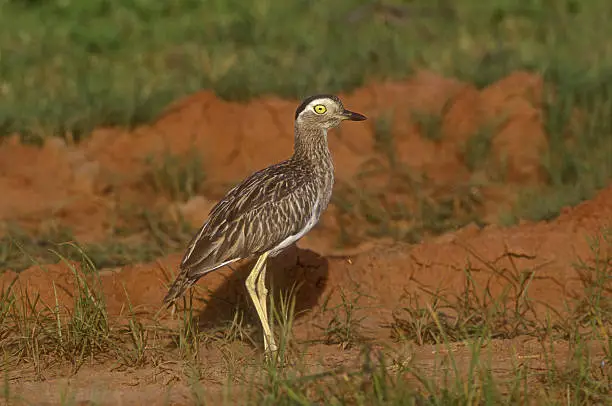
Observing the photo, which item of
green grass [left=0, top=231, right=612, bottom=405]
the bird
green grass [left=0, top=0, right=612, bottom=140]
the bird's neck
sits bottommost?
green grass [left=0, top=231, right=612, bottom=405]

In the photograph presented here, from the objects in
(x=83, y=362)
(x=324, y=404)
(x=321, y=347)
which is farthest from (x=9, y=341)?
(x=324, y=404)

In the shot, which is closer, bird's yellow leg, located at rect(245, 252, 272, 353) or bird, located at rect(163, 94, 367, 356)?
bird, located at rect(163, 94, 367, 356)

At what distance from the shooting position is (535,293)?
8836mm

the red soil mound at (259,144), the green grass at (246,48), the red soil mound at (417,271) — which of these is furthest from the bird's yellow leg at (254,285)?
the green grass at (246,48)

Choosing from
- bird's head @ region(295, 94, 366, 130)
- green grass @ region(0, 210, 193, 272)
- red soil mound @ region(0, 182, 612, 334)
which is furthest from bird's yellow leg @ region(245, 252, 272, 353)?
Result: green grass @ region(0, 210, 193, 272)

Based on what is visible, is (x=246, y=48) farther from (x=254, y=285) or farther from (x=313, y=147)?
(x=254, y=285)

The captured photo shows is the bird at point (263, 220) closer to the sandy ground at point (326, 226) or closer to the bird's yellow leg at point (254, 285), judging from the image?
the bird's yellow leg at point (254, 285)

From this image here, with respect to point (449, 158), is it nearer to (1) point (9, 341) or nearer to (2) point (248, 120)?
(2) point (248, 120)

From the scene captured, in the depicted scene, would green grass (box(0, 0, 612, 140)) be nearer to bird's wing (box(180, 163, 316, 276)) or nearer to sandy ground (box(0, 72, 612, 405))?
sandy ground (box(0, 72, 612, 405))

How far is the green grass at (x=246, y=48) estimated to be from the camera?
521 inches

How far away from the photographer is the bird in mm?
7637

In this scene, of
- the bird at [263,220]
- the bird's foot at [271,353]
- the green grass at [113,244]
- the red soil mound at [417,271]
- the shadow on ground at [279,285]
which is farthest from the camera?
the green grass at [113,244]

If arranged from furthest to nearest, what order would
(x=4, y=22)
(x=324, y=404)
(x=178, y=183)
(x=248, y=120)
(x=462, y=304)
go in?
(x=4, y=22)
(x=248, y=120)
(x=178, y=183)
(x=462, y=304)
(x=324, y=404)

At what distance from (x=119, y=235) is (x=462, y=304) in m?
3.50
